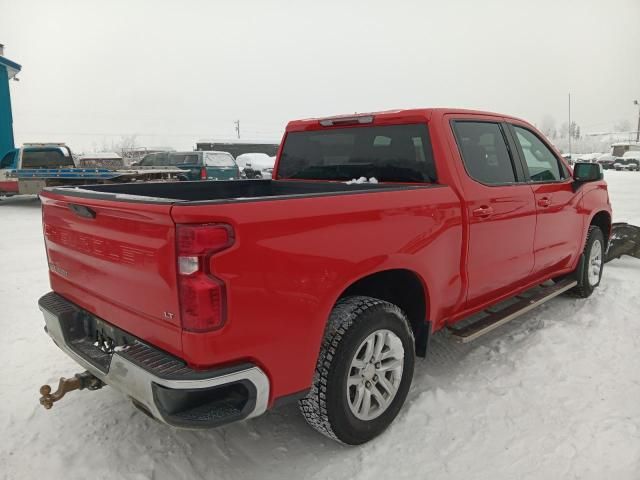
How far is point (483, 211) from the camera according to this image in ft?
10.9

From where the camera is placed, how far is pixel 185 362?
2.14 metres

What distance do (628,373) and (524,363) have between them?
27.8 inches

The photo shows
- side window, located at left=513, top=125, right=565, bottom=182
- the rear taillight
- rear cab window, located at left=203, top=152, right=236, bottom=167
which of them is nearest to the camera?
the rear taillight

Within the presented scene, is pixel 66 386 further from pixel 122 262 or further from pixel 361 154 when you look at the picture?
pixel 361 154

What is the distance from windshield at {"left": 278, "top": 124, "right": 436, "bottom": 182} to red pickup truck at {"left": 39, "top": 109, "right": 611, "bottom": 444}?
0.01m

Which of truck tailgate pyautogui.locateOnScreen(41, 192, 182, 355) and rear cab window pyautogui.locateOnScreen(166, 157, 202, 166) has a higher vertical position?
rear cab window pyautogui.locateOnScreen(166, 157, 202, 166)

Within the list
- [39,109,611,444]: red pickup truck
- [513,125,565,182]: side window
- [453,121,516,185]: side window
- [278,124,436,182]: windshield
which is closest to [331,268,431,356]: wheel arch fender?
[39,109,611,444]: red pickup truck

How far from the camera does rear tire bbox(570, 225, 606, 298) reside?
504 centimetres

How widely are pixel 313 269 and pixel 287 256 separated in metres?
0.17

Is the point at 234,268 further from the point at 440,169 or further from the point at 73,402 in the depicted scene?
the point at 73,402

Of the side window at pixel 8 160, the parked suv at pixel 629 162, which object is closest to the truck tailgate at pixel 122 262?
the side window at pixel 8 160

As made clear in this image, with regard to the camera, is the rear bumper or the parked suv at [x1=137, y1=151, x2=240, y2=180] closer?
the rear bumper

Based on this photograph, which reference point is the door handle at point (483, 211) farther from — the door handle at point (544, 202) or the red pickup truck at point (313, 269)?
the door handle at point (544, 202)

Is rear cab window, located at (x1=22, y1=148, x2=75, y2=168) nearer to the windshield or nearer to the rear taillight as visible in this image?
the windshield
